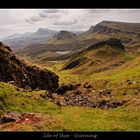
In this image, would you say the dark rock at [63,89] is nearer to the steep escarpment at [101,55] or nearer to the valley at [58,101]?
the valley at [58,101]

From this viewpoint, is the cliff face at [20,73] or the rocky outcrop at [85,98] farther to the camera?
the cliff face at [20,73]

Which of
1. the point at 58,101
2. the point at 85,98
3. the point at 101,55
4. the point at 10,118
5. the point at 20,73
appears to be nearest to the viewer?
the point at 10,118

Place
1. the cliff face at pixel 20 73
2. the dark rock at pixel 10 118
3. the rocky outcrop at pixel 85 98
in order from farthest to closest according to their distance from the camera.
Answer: the cliff face at pixel 20 73
the rocky outcrop at pixel 85 98
the dark rock at pixel 10 118

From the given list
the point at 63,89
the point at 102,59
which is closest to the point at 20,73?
the point at 63,89

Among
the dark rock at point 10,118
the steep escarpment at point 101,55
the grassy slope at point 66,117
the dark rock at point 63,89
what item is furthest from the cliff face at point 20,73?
the steep escarpment at point 101,55

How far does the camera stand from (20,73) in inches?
2685

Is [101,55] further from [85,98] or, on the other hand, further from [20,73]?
[85,98]

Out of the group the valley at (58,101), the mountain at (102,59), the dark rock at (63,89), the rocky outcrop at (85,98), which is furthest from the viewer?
the mountain at (102,59)

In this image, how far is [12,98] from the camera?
136 feet

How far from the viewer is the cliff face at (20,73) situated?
214 ft
